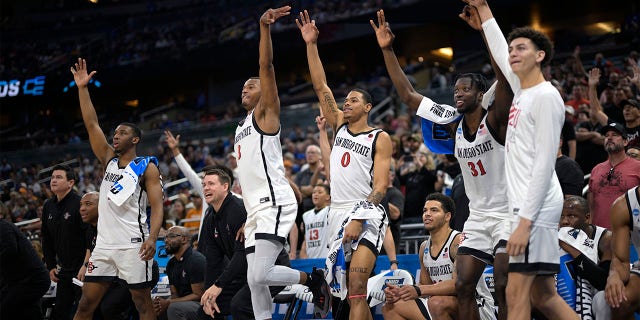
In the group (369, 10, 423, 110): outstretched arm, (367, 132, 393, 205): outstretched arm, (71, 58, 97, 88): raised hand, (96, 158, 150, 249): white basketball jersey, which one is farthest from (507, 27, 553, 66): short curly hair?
(71, 58, 97, 88): raised hand

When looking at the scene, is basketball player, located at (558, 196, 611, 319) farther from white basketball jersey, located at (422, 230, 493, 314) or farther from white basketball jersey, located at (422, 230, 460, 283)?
white basketball jersey, located at (422, 230, 460, 283)

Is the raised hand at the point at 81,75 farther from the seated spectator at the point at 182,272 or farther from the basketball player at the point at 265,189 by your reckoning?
the basketball player at the point at 265,189

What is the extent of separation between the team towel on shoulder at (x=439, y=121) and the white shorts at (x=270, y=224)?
1.35 meters

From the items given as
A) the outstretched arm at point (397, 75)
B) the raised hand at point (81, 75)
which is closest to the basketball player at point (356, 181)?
the outstretched arm at point (397, 75)

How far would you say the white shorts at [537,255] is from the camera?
485cm

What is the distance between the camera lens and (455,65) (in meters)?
22.7

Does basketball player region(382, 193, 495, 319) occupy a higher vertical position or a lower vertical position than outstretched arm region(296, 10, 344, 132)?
lower

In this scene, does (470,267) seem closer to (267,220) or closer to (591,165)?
(267,220)

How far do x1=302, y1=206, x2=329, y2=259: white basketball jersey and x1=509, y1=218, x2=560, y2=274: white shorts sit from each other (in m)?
4.94

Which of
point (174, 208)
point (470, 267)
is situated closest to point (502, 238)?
point (470, 267)

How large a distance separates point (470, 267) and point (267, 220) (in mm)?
1831

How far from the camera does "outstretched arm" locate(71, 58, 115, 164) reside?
8164 mm

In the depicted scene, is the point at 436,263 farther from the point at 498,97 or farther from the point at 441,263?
the point at 498,97

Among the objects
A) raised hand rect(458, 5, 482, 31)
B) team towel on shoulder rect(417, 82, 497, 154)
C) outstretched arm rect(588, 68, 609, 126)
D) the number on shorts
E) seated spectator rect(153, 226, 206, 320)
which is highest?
raised hand rect(458, 5, 482, 31)
